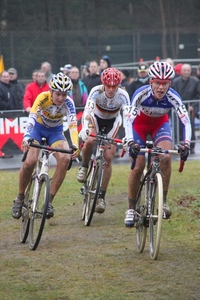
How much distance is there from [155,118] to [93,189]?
1713 mm

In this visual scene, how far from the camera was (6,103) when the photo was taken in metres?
18.2

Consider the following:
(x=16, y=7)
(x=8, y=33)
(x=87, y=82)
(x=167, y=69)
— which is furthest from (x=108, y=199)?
(x=16, y=7)

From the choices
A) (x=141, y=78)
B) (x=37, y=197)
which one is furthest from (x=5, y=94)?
(x=37, y=197)

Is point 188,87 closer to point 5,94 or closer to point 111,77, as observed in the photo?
point 5,94

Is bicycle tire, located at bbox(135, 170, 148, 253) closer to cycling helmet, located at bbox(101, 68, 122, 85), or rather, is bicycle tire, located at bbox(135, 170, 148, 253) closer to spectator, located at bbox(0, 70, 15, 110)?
cycling helmet, located at bbox(101, 68, 122, 85)

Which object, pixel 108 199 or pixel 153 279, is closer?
pixel 153 279

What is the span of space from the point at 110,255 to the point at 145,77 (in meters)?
10.5

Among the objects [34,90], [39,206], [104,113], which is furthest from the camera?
[34,90]

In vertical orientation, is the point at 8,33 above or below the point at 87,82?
above

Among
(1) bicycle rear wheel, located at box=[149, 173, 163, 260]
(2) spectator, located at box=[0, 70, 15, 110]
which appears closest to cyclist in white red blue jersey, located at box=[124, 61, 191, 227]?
(1) bicycle rear wheel, located at box=[149, 173, 163, 260]

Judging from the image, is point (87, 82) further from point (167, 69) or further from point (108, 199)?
point (167, 69)

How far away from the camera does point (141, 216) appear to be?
8539 mm

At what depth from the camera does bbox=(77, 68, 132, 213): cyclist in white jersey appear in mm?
10484

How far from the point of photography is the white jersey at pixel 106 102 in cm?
1085
